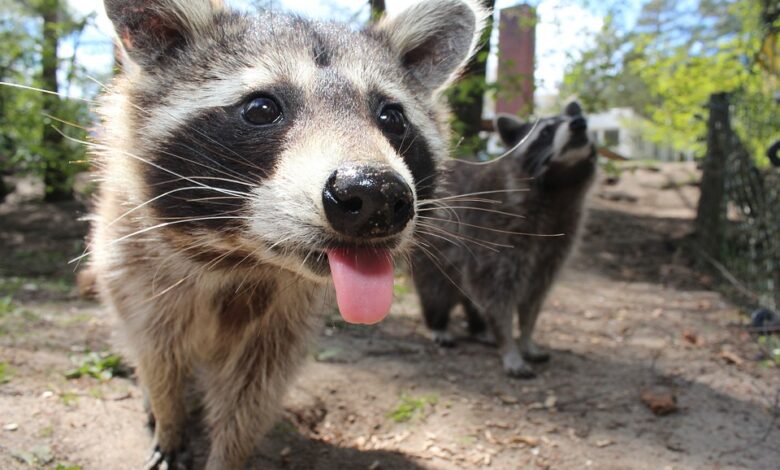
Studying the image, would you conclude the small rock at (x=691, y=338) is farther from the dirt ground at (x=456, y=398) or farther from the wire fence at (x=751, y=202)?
the wire fence at (x=751, y=202)

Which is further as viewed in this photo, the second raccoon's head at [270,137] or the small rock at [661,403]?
the small rock at [661,403]

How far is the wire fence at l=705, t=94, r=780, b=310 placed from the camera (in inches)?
194

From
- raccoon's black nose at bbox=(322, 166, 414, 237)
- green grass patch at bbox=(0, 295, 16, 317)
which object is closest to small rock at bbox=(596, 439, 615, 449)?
raccoon's black nose at bbox=(322, 166, 414, 237)

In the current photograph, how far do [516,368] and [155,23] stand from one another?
118 inches

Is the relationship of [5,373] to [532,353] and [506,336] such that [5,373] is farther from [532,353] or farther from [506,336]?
[532,353]

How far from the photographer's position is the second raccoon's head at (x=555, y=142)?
4.35 m

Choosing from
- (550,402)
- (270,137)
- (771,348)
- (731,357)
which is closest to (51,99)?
(270,137)

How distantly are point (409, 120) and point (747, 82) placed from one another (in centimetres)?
641

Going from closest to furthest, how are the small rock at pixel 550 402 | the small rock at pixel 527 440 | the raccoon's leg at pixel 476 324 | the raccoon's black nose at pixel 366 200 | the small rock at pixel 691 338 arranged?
the raccoon's black nose at pixel 366 200 → the small rock at pixel 527 440 → the small rock at pixel 550 402 → the small rock at pixel 691 338 → the raccoon's leg at pixel 476 324

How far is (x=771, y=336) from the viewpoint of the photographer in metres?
4.38

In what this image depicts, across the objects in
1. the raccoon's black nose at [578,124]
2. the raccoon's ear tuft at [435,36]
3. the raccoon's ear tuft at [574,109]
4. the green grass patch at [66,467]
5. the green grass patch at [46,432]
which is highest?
the raccoon's ear tuft at [435,36]

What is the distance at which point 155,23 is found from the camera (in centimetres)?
226

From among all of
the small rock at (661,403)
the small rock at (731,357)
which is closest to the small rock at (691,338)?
the small rock at (731,357)

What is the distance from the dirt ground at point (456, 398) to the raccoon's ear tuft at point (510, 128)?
162 cm
